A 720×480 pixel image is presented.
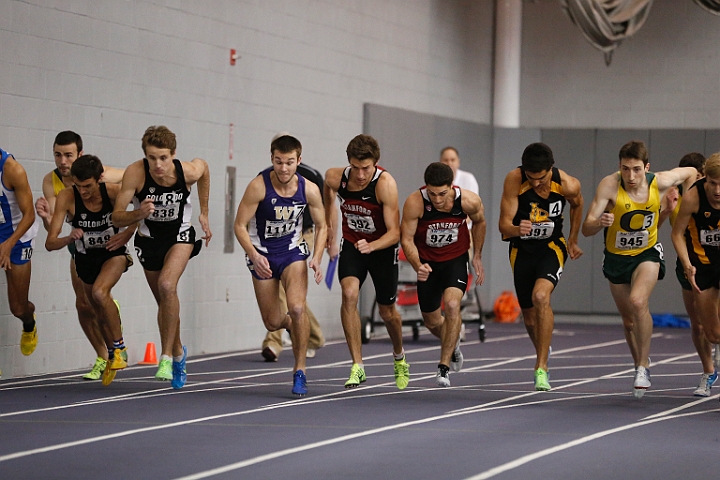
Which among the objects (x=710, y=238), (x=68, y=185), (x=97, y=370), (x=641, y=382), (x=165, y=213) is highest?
(x=68, y=185)

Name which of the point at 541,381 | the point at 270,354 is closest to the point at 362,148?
the point at 541,381

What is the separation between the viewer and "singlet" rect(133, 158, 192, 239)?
936cm

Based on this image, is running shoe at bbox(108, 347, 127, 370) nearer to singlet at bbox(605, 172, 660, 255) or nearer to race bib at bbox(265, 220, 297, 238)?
race bib at bbox(265, 220, 297, 238)

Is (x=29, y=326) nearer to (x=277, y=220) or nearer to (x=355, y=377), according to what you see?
(x=277, y=220)

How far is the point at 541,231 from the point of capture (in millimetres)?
9375

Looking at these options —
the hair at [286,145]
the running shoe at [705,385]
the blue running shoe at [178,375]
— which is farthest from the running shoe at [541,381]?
the blue running shoe at [178,375]

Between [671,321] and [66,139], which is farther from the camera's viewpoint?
[671,321]

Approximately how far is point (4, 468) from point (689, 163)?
255 inches

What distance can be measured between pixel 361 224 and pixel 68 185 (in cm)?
244

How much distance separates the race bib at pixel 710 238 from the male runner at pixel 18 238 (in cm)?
515

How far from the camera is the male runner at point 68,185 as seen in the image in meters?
9.77

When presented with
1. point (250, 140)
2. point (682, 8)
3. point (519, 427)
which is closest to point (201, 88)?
point (250, 140)

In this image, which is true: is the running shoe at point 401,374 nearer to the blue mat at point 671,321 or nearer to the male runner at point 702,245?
the male runner at point 702,245

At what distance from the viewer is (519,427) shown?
7.77 m
